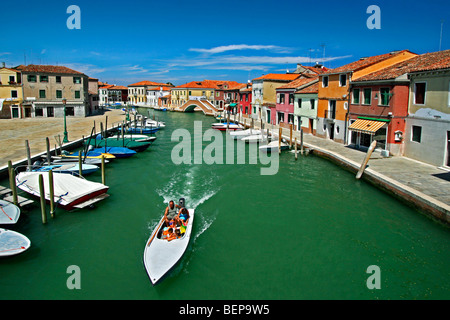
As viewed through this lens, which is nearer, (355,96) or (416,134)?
(416,134)

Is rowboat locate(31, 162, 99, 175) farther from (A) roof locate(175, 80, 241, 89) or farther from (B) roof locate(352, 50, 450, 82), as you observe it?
(A) roof locate(175, 80, 241, 89)

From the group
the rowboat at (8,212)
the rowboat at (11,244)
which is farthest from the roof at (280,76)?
the rowboat at (11,244)

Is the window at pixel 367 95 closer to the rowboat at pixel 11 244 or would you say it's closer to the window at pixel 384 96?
the window at pixel 384 96

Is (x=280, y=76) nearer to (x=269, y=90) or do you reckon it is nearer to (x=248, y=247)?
(x=269, y=90)

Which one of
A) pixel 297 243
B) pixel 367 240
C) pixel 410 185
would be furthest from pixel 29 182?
pixel 410 185

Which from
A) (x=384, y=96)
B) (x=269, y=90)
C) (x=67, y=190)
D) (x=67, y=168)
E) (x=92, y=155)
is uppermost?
(x=269, y=90)

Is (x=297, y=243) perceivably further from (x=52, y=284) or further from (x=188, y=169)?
(x=188, y=169)

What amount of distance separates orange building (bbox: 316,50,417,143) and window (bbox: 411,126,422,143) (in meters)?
6.43

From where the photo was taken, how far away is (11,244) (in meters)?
10.6

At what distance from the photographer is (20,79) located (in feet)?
164

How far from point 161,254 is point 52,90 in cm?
4767

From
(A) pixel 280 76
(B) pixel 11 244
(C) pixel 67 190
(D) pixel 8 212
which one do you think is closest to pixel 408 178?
(C) pixel 67 190

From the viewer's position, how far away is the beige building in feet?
159

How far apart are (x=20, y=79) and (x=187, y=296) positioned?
170ft
